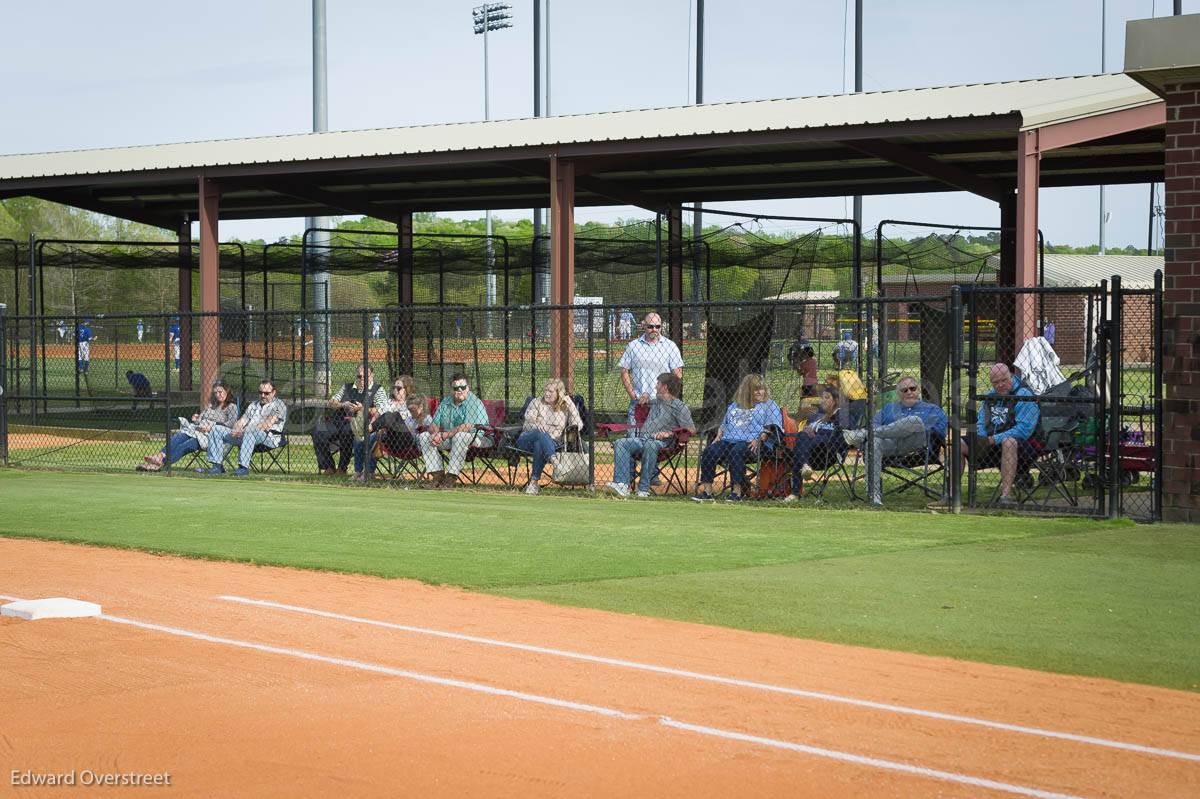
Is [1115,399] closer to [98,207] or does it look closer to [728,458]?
[728,458]

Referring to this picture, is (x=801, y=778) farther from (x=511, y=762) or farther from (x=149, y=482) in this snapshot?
(x=149, y=482)

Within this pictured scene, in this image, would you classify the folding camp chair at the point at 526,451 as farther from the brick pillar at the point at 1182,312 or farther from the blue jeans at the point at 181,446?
the brick pillar at the point at 1182,312

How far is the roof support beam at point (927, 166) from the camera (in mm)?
18484

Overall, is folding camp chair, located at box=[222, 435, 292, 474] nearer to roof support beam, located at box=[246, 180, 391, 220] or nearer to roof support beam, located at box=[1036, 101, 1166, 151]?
roof support beam, located at box=[246, 180, 391, 220]

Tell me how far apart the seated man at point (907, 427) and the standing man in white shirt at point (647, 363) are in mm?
2514

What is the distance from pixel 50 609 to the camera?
8195mm

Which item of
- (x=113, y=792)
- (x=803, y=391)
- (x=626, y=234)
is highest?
(x=626, y=234)

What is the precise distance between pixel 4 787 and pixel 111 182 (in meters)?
21.0

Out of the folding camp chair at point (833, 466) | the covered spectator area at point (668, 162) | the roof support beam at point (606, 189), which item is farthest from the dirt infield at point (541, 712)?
the roof support beam at point (606, 189)

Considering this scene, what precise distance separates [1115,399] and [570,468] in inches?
224

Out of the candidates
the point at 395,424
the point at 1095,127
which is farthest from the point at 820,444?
the point at 1095,127

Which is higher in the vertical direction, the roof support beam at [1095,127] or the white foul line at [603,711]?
the roof support beam at [1095,127]

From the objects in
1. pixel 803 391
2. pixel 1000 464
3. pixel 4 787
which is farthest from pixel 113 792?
pixel 803 391

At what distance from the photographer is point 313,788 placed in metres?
4.92
